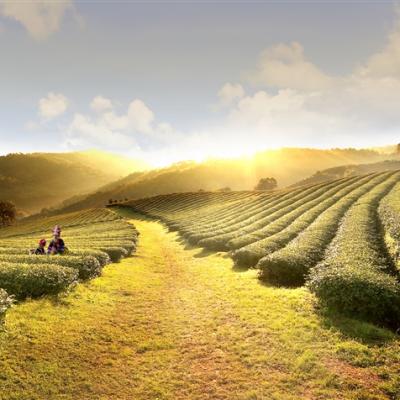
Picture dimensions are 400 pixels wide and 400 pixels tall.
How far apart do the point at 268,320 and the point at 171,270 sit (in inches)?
497

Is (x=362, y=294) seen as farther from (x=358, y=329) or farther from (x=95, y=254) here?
(x=95, y=254)

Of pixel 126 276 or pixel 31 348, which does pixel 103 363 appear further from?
pixel 126 276

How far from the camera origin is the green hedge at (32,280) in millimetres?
16078

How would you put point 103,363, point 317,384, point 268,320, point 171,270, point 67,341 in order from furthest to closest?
point 171,270, point 268,320, point 67,341, point 103,363, point 317,384

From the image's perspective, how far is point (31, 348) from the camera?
1175 centimetres

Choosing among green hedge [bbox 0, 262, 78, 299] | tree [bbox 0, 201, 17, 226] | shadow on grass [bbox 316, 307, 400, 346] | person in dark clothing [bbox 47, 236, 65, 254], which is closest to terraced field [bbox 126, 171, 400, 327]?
shadow on grass [bbox 316, 307, 400, 346]

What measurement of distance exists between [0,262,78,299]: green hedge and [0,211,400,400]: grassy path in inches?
35.5

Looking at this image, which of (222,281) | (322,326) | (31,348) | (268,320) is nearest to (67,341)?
(31,348)

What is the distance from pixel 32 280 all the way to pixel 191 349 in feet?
29.3

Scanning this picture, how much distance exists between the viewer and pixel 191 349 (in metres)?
12.3

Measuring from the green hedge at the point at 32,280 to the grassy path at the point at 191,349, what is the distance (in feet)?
2.96

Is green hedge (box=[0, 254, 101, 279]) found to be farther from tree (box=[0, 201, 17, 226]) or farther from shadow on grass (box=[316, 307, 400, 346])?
tree (box=[0, 201, 17, 226])

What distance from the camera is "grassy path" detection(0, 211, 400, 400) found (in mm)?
9711

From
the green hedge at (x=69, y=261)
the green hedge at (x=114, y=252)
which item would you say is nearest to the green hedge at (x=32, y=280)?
the green hedge at (x=69, y=261)
